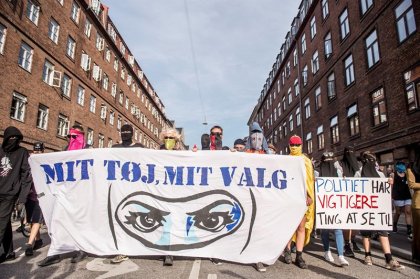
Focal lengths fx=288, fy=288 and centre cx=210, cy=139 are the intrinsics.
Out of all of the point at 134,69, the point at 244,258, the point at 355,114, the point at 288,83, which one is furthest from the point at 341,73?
the point at 134,69

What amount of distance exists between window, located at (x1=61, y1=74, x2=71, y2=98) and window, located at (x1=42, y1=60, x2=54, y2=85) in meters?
1.33

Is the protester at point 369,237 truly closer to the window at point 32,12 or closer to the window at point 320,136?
the window at point 320,136

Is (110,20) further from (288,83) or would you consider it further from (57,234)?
(57,234)

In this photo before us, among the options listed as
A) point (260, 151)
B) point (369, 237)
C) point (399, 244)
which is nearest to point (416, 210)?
point (369, 237)

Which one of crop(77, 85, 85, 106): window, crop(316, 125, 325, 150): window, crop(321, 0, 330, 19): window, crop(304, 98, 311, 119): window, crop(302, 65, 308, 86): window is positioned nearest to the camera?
crop(321, 0, 330, 19): window

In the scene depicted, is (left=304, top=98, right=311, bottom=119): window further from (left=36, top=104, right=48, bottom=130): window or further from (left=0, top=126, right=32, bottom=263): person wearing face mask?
(left=0, top=126, right=32, bottom=263): person wearing face mask

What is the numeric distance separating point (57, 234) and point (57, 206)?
43cm

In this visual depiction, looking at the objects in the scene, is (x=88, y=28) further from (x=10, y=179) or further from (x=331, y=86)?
(x=10, y=179)

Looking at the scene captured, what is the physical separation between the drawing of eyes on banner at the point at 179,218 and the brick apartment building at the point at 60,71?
12.7m

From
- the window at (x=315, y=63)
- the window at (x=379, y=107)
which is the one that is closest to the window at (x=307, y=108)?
the window at (x=315, y=63)

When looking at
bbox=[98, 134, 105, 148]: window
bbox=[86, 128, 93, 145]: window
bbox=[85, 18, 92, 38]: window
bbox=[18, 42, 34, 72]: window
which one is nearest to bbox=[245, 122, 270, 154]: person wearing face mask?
bbox=[18, 42, 34, 72]: window

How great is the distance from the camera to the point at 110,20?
29312mm

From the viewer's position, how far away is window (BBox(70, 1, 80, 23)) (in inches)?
833

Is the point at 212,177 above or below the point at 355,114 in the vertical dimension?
below
